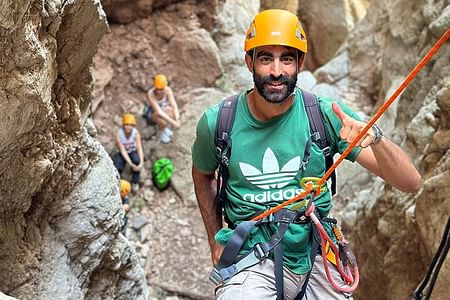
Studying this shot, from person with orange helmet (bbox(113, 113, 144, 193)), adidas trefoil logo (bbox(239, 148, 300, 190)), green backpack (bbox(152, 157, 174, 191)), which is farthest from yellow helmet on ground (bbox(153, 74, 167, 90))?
adidas trefoil logo (bbox(239, 148, 300, 190))

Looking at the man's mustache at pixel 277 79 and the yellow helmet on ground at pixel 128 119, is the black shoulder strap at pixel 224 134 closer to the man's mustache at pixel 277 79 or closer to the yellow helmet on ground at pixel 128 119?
the man's mustache at pixel 277 79

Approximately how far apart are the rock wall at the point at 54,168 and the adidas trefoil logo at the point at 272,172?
1316mm

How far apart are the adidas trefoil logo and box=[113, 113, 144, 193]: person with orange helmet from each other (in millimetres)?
7575

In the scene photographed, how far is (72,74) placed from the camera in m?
4.34

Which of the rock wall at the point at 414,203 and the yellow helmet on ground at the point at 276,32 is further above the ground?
the yellow helmet on ground at the point at 276,32

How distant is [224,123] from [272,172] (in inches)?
16.0

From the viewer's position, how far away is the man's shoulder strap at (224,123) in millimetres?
3484

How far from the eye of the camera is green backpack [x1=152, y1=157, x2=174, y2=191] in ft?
36.5

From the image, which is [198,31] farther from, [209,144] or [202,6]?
[209,144]

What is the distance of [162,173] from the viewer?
11117mm

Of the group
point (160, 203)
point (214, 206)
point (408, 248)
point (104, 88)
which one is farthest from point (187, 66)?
point (214, 206)

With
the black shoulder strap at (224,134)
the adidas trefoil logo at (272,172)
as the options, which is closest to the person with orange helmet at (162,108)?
the black shoulder strap at (224,134)

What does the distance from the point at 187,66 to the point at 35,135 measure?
937 centimetres

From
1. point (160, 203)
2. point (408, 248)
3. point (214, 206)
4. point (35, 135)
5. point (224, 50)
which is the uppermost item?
point (224, 50)
